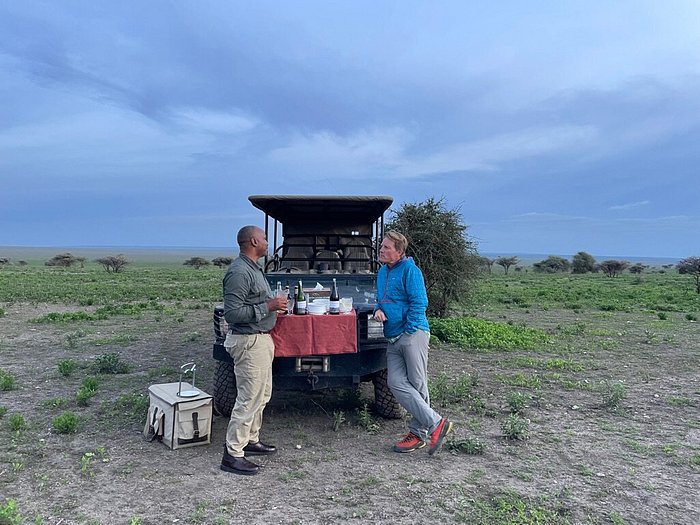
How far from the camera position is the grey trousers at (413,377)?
5.08 m

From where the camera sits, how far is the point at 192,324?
571 inches

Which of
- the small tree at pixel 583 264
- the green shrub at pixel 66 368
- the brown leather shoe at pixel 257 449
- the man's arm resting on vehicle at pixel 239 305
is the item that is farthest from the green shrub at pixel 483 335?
the small tree at pixel 583 264

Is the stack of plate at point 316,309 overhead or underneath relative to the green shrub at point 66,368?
overhead

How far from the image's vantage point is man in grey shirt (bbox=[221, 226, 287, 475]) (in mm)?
4605

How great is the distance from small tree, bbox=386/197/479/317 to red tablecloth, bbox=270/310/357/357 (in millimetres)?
8194

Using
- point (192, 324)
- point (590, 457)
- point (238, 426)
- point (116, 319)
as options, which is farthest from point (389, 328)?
point (116, 319)

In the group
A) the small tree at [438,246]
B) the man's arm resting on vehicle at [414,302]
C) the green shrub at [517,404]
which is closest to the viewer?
the man's arm resting on vehicle at [414,302]

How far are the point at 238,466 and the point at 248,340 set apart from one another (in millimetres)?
1062

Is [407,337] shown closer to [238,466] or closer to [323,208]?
[238,466]

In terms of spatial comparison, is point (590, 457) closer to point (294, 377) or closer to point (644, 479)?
point (644, 479)

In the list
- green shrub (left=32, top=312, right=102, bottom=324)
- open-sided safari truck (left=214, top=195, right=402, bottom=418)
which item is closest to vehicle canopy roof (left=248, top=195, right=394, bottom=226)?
open-sided safari truck (left=214, top=195, right=402, bottom=418)

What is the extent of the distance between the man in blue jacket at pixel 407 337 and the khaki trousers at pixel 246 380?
107cm

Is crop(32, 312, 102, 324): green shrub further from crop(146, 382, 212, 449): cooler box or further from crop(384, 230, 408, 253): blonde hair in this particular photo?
crop(384, 230, 408, 253): blonde hair

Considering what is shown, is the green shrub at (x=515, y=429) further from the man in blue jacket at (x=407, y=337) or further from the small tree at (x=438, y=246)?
the small tree at (x=438, y=246)
